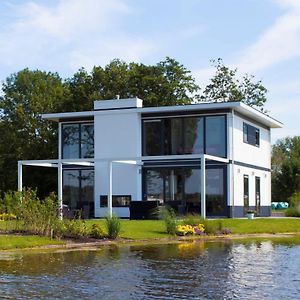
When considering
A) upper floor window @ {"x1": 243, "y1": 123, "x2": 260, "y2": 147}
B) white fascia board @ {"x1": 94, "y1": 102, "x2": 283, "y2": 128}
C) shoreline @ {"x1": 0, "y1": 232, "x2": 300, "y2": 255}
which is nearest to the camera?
shoreline @ {"x1": 0, "y1": 232, "x2": 300, "y2": 255}

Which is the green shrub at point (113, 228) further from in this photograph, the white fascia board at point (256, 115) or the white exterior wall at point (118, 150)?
the white fascia board at point (256, 115)

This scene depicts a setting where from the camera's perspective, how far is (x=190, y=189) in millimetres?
32875

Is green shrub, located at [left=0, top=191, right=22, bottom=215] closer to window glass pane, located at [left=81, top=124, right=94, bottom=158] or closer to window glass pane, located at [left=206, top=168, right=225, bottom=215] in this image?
window glass pane, located at [left=206, top=168, right=225, bottom=215]

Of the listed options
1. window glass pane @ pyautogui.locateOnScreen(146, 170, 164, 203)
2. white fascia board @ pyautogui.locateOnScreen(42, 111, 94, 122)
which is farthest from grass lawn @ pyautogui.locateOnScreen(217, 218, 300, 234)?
white fascia board @ pyautogui.locateOnScreen(42, 111, 94, 122)

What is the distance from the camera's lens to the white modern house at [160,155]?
32.8 m

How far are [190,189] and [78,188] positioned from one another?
6.78 meters

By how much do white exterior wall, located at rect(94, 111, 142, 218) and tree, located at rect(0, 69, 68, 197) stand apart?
37.3 ft

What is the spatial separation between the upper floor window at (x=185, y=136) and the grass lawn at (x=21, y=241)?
15.1 m

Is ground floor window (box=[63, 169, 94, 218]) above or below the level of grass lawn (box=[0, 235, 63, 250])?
above

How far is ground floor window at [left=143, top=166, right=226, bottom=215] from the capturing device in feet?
107

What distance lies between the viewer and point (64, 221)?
20969 millimetres

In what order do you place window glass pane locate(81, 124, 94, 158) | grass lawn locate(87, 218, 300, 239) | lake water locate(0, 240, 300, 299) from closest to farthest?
lake water locate(0, 240, 300, 299) → grass lawn locate(87, 218, 300, 239) → window glass pane locate(81, 124, 94, 158)

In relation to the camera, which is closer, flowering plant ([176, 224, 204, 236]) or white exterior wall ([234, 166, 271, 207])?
flowering plant ([176, 224, 204, 236])

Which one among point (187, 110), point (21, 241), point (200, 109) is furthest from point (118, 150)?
point (21, 241)
